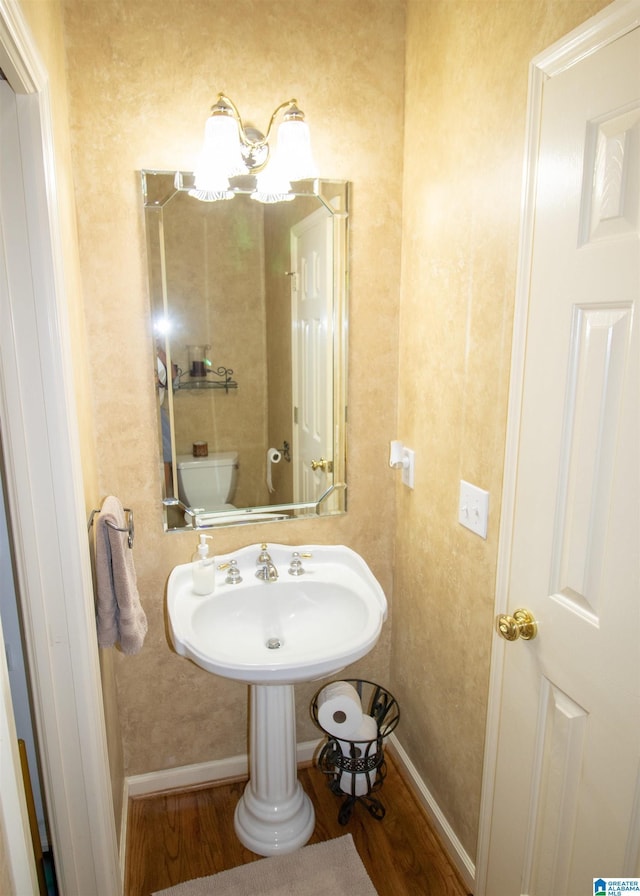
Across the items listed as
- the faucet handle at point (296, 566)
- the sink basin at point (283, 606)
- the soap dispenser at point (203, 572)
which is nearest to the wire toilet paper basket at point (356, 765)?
the sink basin at point (283, 606)

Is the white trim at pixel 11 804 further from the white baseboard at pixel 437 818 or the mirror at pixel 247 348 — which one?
the white baseboard at pixel 437 818

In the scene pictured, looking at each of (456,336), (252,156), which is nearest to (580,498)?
(456,336)

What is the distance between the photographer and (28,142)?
3.52ft

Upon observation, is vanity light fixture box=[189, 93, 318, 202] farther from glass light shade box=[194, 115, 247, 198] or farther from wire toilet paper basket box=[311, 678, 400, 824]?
wire toilet paper basket box=[311, 678, 400, 824]

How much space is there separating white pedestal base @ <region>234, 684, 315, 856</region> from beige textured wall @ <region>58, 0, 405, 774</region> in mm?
245

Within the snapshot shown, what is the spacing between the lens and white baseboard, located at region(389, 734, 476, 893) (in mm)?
1624

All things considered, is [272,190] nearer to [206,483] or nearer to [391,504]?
[206,483]

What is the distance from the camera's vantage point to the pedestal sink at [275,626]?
66.4 inches

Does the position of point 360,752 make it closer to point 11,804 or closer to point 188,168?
point 11,804

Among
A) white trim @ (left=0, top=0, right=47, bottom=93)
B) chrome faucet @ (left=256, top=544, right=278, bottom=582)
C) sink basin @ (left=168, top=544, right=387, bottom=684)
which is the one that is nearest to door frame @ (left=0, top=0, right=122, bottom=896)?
white trim @ (left=0, top=0, right=47, bottom=93)

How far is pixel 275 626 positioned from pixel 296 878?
727 mm

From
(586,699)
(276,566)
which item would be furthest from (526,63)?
(276,566)

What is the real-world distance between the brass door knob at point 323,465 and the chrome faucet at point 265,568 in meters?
0.31

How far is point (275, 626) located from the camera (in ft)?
5.79
